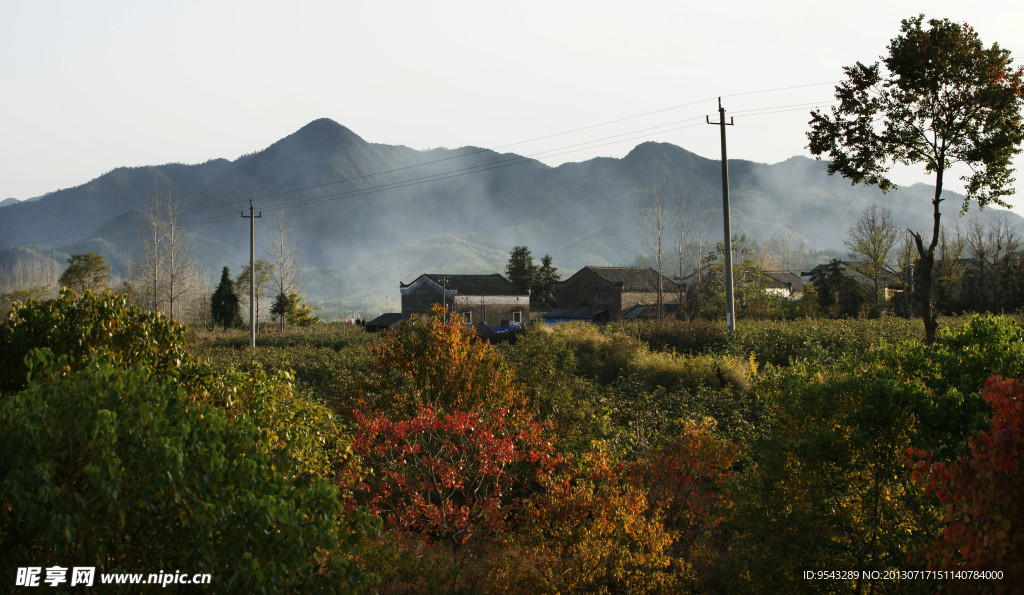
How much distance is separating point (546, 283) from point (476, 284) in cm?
1411

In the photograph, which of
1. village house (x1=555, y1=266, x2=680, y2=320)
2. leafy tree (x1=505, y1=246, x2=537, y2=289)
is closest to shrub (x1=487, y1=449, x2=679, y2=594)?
village house (x1=555, y1=266, x2=680, y2=320)

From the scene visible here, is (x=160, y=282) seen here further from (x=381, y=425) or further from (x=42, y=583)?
(x=42, y=583)

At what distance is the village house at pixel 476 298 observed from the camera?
184 ft

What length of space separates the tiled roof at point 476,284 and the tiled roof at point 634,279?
9.64 metres

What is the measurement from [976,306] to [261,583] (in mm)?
44146

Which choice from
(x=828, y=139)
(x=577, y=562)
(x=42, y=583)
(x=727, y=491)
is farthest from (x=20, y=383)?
(x=828, y=139)

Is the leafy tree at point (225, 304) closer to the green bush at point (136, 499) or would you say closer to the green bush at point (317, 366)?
the green bush at point (317, 366)

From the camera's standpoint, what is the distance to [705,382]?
14.4 meters

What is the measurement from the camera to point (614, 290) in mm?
61469

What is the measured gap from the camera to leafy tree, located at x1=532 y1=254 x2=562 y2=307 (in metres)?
69.7

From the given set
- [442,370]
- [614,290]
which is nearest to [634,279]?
[614,290]

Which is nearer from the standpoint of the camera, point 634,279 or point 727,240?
point 727,240

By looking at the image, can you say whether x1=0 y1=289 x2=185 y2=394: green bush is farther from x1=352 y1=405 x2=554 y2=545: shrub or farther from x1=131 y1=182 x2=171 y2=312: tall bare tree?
x1=131 y1=182 x2=171 y2=312: tall bare tree

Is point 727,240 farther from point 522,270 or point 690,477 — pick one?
point 522,270
